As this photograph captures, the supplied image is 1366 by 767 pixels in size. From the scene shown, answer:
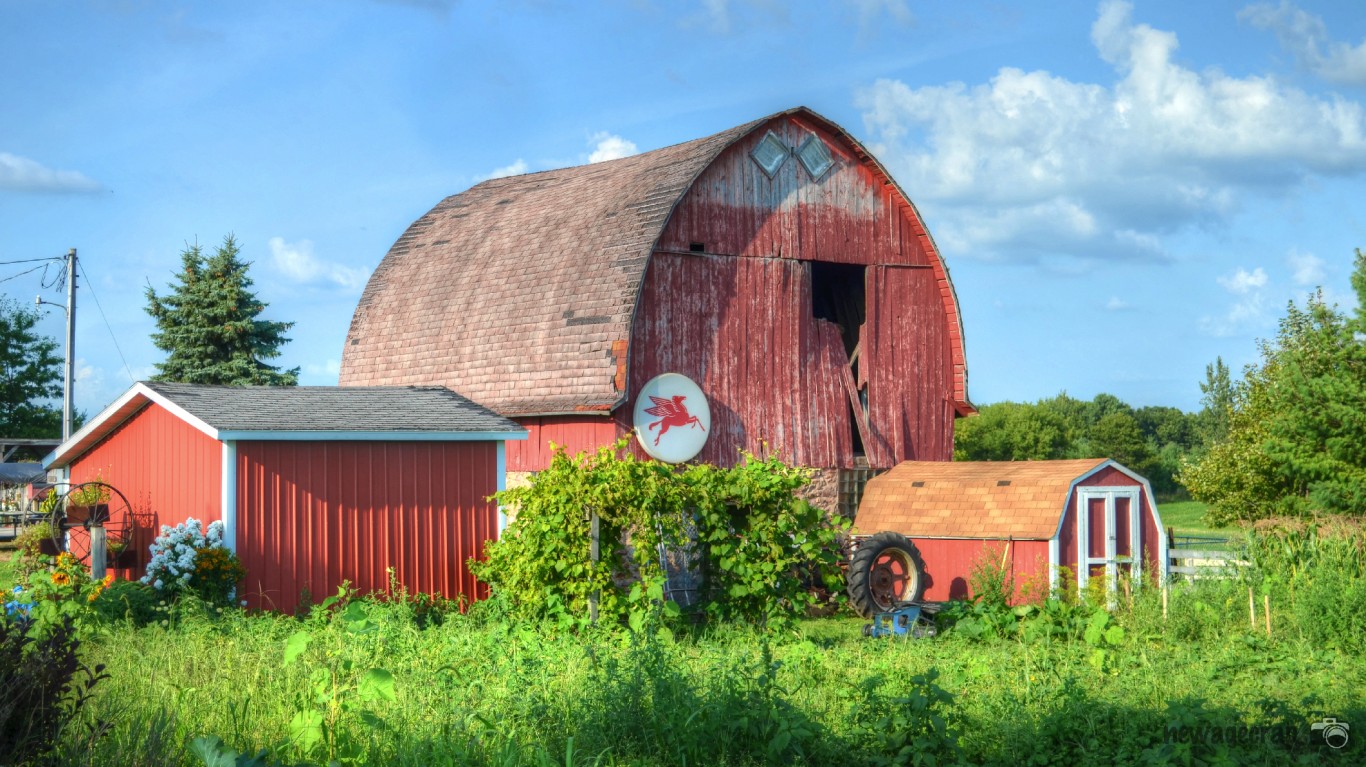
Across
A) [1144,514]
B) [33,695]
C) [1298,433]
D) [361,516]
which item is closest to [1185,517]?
[1298,433]

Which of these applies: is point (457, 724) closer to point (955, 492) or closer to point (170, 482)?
point (170, 482)

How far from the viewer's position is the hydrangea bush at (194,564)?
1333cm

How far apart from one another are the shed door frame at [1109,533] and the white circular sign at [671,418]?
17.3ft

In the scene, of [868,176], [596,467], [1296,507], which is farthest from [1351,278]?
[596,467]

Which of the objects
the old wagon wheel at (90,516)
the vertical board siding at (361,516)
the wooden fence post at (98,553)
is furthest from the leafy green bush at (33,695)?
the old wagon wheel at (90,516)

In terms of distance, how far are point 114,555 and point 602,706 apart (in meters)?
8.71

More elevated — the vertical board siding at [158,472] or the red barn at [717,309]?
the red barn at [717,309]

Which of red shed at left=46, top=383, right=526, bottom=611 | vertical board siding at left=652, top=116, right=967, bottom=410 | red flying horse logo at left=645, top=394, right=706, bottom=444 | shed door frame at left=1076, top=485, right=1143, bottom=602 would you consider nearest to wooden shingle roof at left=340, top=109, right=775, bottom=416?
vertical board siding at left=652, top=116, right=967, bottom=410

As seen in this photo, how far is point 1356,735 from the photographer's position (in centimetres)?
870

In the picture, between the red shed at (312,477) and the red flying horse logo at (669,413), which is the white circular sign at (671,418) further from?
the red shed at (312,477)

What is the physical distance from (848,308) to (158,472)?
11.6m

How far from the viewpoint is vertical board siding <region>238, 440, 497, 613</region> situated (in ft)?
46.8

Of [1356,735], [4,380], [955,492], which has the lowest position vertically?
[1356,735]

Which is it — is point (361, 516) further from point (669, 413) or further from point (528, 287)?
point (528, 287)
